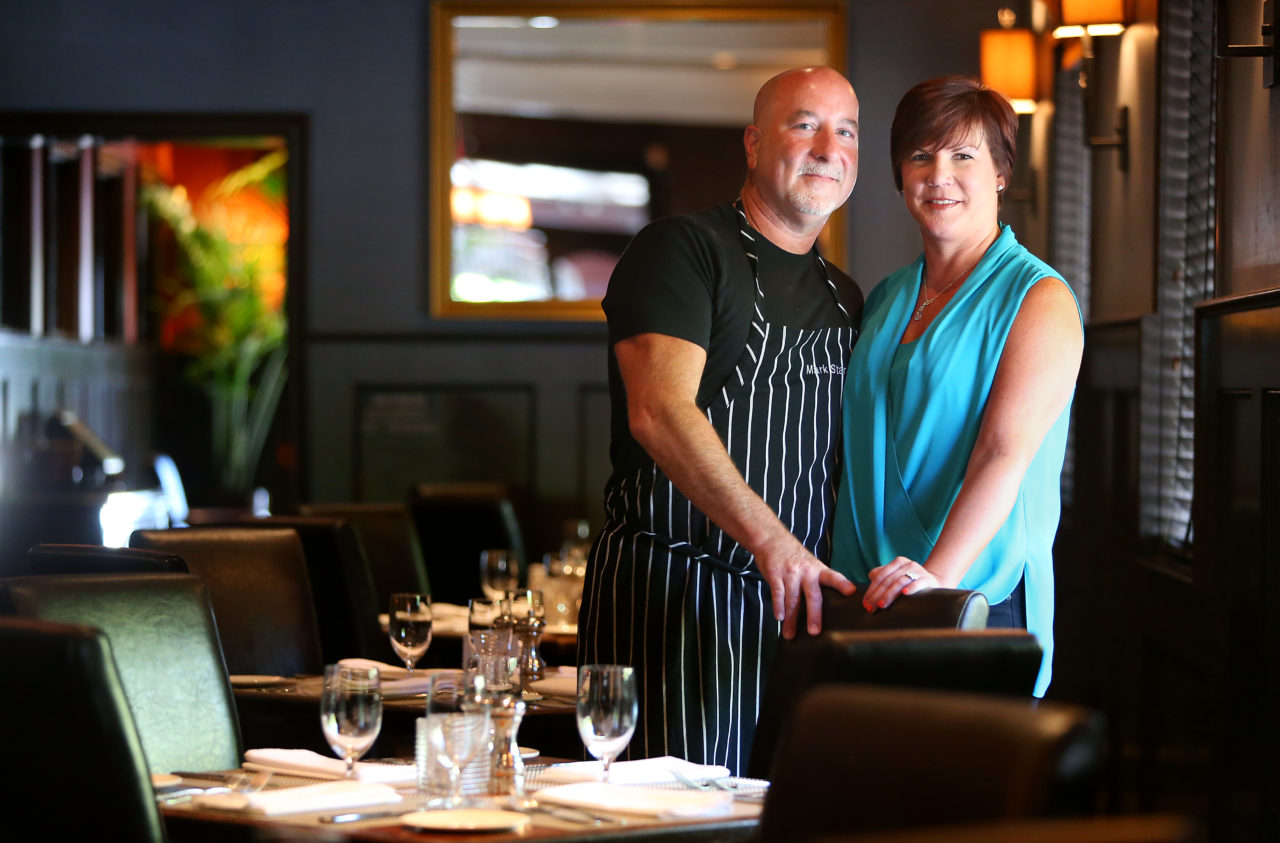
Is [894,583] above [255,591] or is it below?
above

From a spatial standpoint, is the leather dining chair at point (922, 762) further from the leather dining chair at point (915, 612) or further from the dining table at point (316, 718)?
the dining table at point (316, 718)

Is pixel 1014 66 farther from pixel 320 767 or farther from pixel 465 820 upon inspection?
pixel 465 820

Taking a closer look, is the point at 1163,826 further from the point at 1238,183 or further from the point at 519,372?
the point at 519,372

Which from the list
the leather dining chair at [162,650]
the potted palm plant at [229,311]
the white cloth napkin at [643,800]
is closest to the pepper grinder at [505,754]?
the white cloth napkin at [643,800]

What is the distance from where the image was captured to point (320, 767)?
6.00 feet

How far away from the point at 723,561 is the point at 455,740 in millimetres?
841

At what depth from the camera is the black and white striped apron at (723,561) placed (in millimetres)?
2373

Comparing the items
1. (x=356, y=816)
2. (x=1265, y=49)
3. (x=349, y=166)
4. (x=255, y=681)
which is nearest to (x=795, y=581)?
(x=356, y=816)

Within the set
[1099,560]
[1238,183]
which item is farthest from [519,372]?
[1238,183]

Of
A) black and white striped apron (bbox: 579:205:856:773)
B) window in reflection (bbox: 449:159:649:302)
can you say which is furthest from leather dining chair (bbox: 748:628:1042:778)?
window in reflection (bbox: 449:159:649:302)

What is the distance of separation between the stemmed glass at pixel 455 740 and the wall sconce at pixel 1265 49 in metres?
1.98

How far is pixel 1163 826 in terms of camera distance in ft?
3.15

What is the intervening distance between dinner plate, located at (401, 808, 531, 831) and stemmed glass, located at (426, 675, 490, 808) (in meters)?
0.06

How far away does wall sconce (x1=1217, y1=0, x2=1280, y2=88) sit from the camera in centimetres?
273
